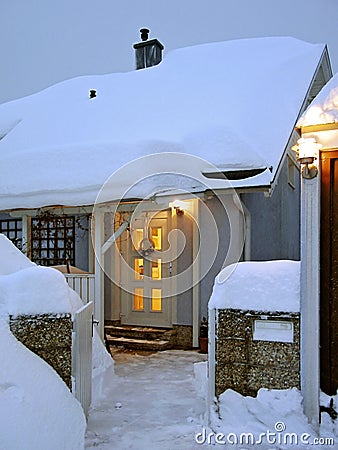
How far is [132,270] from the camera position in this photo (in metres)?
8.99

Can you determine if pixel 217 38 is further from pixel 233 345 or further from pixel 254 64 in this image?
pixel 233 345

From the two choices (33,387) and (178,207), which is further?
(178,207)

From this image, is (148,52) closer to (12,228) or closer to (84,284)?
(12,228)

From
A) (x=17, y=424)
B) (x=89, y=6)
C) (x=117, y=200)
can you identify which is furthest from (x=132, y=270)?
(x=89, y=6)

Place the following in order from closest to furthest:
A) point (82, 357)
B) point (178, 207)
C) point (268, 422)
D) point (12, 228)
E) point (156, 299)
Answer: point (268, 422) < point (82, 357) < point (178, 207) < point (156, 299) < point (12, 228)

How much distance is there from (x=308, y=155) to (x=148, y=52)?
897 centimetres

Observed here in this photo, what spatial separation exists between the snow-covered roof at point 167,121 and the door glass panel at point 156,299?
2.62 meters

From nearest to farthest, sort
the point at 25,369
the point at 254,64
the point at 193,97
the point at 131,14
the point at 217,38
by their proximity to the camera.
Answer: the point at 25,369 → the point at 193,97 → the point at 254,64 → the point at 217,38 → the point at 131,14

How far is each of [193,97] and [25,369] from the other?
254 inches

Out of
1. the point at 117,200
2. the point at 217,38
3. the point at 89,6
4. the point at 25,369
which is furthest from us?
the point at 89,6

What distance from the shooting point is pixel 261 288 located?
4332 millimetres

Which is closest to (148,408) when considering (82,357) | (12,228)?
(82,357)

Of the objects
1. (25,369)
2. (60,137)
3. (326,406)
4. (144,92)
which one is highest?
(144,92)

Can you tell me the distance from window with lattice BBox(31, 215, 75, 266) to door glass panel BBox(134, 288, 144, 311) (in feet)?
Answer: 4.61
